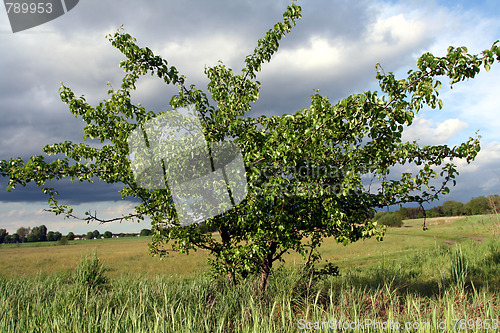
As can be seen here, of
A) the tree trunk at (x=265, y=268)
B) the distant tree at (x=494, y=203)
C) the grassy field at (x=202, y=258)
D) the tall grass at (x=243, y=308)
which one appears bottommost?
the grassy field at (x=202, y=258)

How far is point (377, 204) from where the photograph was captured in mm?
7543

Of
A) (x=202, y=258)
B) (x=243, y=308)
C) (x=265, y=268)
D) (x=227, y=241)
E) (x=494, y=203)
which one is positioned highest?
(x=494, y=203)

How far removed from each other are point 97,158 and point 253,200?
4331mm

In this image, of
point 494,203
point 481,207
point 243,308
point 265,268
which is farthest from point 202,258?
point 243,308

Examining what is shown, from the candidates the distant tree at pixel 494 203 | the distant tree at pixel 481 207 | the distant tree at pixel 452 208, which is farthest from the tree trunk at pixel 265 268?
the distant tree at pixel 452 208

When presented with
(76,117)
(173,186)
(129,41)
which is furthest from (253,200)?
(76,117)

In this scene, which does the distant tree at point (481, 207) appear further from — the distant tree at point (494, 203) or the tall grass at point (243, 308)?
the tall grass at point (243, 308)

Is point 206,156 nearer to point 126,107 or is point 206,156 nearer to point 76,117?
point 126,107

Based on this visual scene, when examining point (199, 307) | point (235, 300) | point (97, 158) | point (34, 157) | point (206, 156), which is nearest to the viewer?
point (199, 307)

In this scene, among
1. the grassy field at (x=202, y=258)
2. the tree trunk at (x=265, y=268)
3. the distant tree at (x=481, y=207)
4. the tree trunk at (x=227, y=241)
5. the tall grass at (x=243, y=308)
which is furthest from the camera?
the grassy field at (x=202, y=258)

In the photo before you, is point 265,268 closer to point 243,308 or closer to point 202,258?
point 243,308

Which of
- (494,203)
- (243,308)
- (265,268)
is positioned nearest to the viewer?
(243,308)

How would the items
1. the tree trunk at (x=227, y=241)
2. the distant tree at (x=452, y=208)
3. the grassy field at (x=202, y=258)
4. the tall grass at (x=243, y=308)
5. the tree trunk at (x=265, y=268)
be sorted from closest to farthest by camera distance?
the tall grass at (x=243, y=308), the tree trunk at (x=265, y=268), the tree trunk at (x=227, y=241), the grassy field at (x=202, y=258), the distant tree at (x=452, y=208)

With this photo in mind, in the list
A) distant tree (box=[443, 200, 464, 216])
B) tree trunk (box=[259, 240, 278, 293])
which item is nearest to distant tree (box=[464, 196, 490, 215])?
tree trunk (box=[259, 240, 278, 293])
